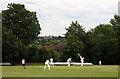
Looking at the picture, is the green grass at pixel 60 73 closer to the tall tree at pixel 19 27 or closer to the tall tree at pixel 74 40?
the tall tree at pixel 19 27

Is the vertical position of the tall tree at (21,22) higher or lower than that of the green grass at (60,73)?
higher

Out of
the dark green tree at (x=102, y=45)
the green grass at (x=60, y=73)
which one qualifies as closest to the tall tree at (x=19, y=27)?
the dark green tree at (x=102, y=45)

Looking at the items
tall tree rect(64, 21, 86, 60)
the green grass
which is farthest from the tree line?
the green grass

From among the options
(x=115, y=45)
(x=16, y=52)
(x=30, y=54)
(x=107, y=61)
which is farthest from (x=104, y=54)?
(x=16, y=52)

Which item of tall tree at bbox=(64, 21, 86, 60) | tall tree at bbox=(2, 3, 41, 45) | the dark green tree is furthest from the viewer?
tall tree at bbox=(64, 21, 86, 60)

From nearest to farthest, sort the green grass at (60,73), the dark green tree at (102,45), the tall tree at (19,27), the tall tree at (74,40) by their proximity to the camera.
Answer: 1. the green grass at (60,73)
2. the tall tree at (19,27)
3. the dark green tree at (102,45)
4. the tall tree at (74,40)

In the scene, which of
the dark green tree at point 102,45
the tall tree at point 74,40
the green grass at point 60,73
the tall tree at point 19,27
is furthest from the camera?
the tall tree at point 74,40

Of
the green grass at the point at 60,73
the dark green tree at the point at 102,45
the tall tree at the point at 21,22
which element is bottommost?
the green grass at the point at 60,73

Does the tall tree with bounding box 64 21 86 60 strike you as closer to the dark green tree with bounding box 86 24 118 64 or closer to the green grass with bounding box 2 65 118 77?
the dark green tree with bounding box 86 24 118 64

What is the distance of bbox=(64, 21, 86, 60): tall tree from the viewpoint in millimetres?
90062

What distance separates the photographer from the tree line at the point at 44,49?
77750 millimetres

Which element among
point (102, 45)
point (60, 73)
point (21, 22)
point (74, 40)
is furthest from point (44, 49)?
point (60, 73)

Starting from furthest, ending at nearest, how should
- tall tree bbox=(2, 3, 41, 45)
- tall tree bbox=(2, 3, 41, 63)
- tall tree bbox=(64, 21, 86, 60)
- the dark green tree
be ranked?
tall tree bbox=(64, 21, 86, 60) → the dark green tree → tall tree bbox=(2, 3, 41, 45) → tall tree bbox=(2, 3, 41, 63)

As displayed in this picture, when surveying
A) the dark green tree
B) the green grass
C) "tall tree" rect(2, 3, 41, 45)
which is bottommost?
the green grass
